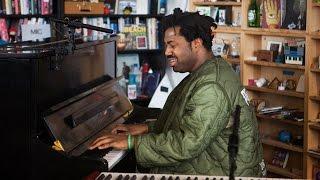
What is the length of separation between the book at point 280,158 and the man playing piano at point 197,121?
85.7 inches

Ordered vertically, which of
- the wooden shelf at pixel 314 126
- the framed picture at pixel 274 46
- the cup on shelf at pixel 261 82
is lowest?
the wooden shelf at pixel 314 126

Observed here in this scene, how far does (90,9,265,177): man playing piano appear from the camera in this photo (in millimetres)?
2229

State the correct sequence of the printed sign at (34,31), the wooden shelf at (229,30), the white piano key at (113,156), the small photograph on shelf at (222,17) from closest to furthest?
1. the white piano key at (113,156)
2. the printed sign at (34,31)
3. the wooden shelf at (229,30)
4. the small photograph on shelf at (222,17)

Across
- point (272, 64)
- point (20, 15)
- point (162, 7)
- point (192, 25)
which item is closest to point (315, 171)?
point (272, 64)

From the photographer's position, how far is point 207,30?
7.93ft

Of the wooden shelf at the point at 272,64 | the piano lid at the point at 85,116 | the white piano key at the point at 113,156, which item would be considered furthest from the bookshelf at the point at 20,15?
the white piano key at the point at 113,156

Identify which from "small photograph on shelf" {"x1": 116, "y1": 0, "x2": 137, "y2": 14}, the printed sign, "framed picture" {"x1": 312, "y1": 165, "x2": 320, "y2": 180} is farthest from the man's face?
"small photograph on shelf" {"x1": 116, "y1": 0, "x2": 137, "y2": 14}

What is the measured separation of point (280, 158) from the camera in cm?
464

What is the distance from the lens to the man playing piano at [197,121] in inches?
87.7

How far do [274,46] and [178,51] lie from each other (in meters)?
2.34

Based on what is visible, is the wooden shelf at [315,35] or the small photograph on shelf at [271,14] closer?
the wooden shelf at [315,35]

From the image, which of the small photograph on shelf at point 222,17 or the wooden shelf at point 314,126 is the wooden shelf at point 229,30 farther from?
the wooden shelf at point 314,126

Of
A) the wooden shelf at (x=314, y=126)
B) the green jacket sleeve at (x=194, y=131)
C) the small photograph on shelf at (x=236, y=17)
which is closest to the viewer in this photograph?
the green jacket sleeve at (x=194, y=131)

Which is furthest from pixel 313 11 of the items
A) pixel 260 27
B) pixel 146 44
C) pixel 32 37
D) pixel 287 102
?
pixel 32 37
